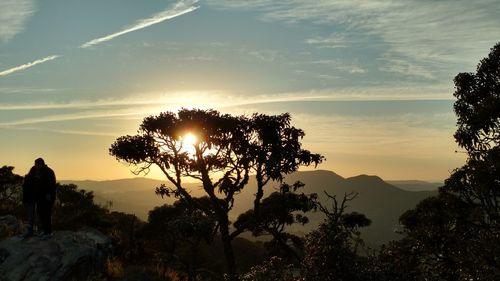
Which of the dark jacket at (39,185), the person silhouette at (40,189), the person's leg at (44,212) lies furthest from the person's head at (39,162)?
the person's leg at (44,212)

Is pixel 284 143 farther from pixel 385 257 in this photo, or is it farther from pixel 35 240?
pixel 385 257

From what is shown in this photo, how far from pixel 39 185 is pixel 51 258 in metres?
3.05

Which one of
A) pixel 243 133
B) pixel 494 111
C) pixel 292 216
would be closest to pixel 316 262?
pixel 494 111

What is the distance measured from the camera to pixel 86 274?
1895cm

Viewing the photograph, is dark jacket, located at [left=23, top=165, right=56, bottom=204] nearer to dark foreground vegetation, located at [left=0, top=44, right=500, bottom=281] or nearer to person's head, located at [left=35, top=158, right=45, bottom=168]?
person's head, located at [left=35, top=158, right=45, bottom=168]

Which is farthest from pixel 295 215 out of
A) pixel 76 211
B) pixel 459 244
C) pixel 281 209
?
pixel 459 244

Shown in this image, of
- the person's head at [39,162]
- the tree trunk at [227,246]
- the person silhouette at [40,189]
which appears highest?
the person's head at [39,162]

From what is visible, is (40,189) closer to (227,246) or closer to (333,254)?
(227,246)

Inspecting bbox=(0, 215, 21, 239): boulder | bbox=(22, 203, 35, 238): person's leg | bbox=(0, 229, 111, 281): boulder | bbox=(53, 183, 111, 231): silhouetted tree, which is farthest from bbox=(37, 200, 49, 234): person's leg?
bbox=(53, 183, 111, 231): silhouetted tree

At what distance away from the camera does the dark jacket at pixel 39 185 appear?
18.4m

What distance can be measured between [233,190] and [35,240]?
38.1 feet

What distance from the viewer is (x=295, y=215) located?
120ft

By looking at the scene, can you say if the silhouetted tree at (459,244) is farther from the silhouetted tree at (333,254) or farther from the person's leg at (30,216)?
the person's leg at (30,216)

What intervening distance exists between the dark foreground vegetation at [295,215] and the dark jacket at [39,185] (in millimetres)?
4084
